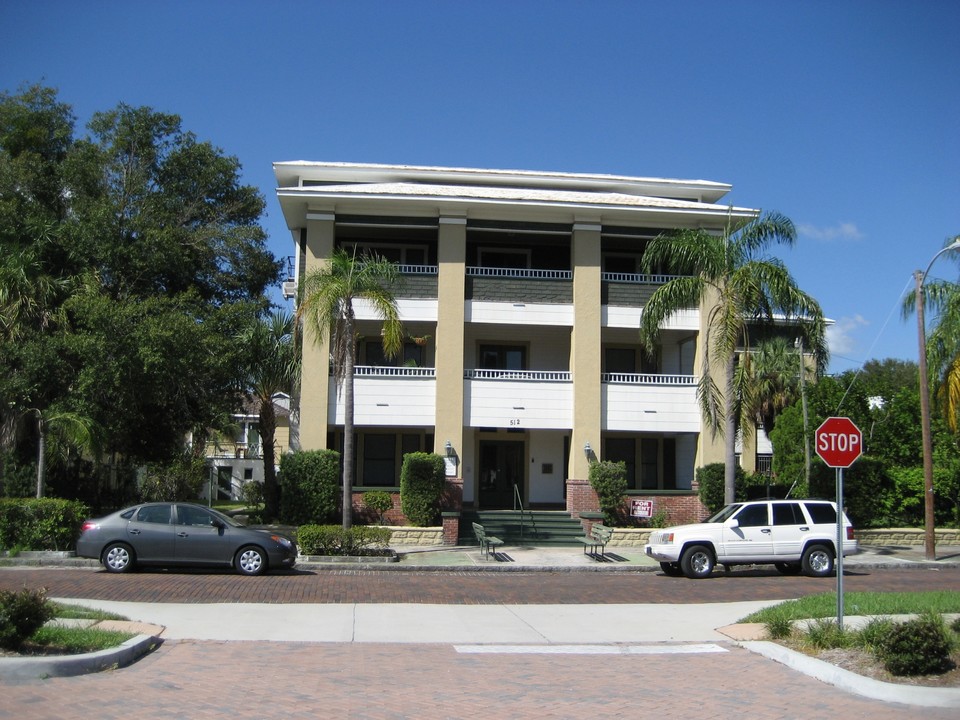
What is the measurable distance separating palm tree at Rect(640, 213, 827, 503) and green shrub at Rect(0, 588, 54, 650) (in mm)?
18087

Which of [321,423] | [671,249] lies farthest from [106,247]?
[671,249]

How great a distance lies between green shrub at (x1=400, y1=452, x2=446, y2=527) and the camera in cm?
2736

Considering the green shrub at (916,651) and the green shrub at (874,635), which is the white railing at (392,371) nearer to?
the green shrub at (874,635)

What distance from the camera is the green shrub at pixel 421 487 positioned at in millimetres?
27359

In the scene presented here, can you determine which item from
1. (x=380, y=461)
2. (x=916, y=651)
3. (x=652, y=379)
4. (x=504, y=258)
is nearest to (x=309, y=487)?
(x=380, y=461)

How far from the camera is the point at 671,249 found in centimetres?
2559

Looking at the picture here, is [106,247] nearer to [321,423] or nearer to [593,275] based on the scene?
[321,423]

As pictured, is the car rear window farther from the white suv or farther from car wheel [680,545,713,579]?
car wheel [680,545,713,579]

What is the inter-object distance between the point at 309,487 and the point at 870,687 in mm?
20142

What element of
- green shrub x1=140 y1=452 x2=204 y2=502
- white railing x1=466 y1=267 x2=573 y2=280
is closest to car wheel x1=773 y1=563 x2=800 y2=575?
white railing x1=466 y1=267 x2=573 y2=280

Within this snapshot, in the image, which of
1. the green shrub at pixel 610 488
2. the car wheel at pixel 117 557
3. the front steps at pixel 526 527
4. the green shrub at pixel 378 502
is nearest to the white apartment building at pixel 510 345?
the green shrub at pixel 610 488

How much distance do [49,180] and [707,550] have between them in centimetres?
2519

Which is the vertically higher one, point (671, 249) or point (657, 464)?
point (671, 249)

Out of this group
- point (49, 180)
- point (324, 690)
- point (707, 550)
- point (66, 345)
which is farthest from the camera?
point (49, 180)
